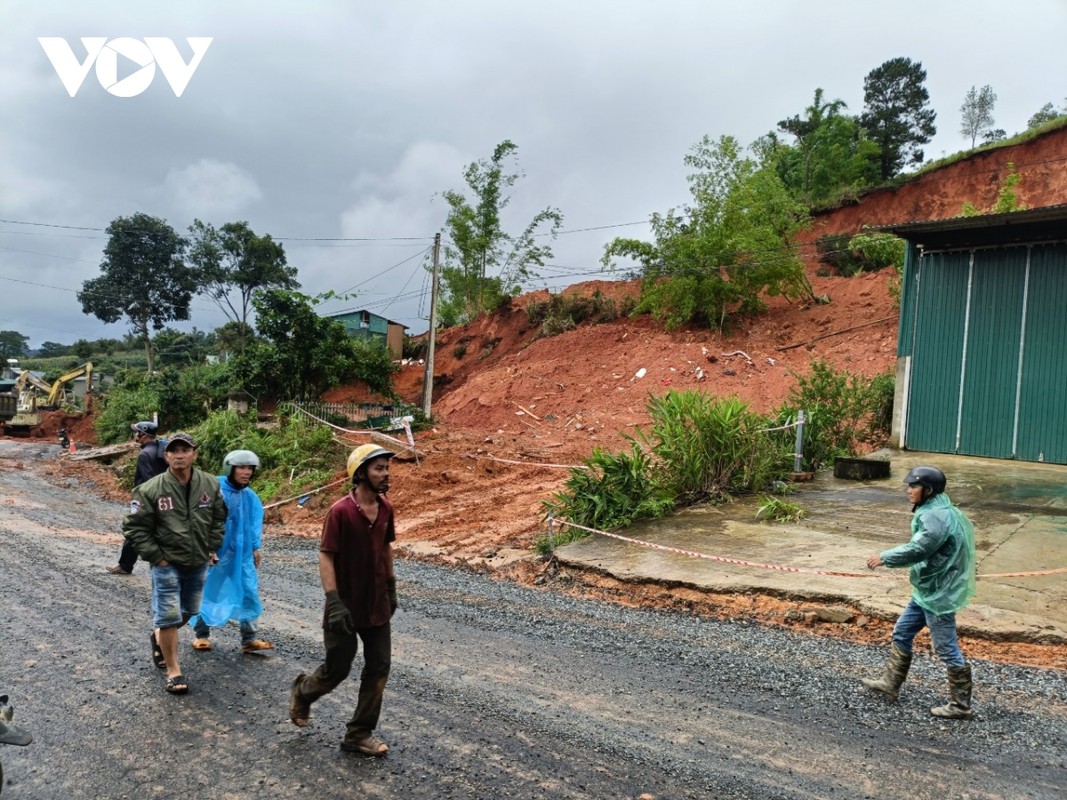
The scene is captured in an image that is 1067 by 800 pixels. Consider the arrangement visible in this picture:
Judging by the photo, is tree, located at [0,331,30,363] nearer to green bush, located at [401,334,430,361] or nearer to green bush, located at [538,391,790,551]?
green bush, located at [401,334,430,361]

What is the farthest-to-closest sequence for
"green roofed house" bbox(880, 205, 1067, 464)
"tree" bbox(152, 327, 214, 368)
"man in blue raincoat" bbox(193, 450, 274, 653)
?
"tree" bbox(152, 327, 214, 368), "green roofed house" bbox(880, 205, 1067, 464), "man in blue raincoat" bbox(193, 450, 274, 653)

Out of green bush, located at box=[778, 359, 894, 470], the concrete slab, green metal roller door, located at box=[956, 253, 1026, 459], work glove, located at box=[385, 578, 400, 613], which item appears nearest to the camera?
work glove, located at box=[385, 578, 400, 613]

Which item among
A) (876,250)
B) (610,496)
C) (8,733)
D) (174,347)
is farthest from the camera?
(174,347)

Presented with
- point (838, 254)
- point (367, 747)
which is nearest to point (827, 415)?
point (367, 747)

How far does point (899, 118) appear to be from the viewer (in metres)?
44.3

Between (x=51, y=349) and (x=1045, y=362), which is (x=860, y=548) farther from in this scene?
(x=51, y=349)

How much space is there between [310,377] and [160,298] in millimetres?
28020

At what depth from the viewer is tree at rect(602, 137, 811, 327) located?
27125 millimetres

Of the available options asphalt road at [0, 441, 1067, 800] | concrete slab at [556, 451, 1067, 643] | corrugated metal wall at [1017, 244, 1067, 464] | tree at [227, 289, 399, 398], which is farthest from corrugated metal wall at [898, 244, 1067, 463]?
tree at [227, 289, 399, 398]

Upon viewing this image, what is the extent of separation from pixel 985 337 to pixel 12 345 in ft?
350

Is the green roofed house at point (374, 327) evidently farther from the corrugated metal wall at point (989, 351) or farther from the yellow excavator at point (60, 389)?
the corrugated metal wall at point (989, 351)

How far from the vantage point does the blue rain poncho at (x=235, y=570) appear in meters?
Result: 5.29

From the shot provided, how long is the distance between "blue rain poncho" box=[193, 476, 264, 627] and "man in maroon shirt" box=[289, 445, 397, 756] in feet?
5.99

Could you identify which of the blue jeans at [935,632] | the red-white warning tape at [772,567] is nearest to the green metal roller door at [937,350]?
the red-white warning tape at [772,567]
